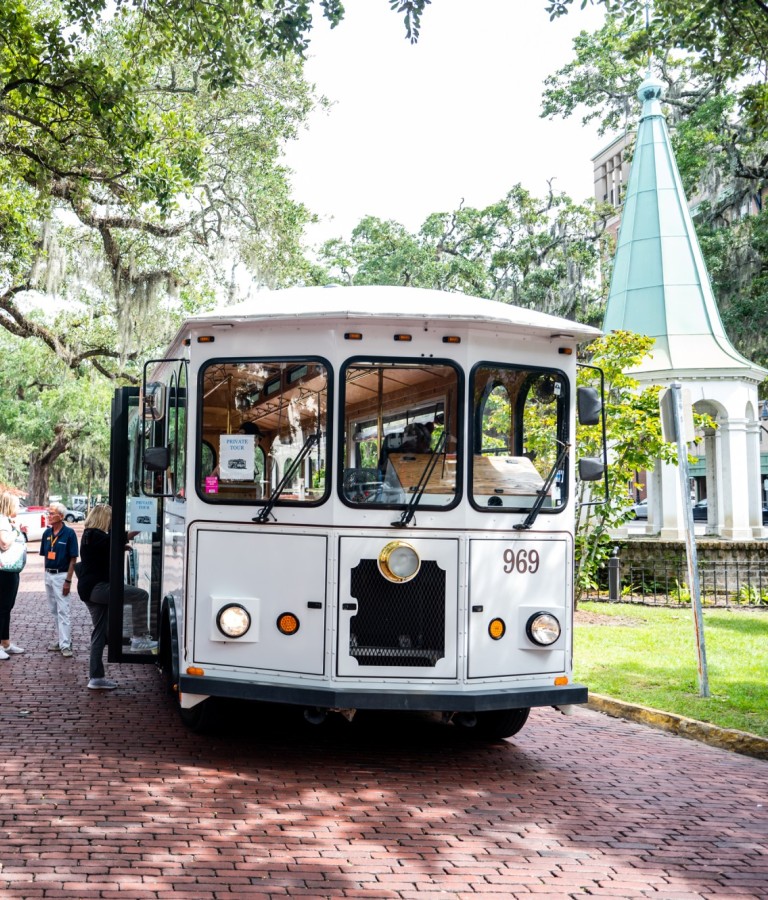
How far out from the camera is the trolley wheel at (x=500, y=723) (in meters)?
7.60

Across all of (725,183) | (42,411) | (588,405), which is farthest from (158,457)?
(42,411)

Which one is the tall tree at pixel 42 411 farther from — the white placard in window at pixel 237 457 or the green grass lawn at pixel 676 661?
the white placard in window at pixel 237 457

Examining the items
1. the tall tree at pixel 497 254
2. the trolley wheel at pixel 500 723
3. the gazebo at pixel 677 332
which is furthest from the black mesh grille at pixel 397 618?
the tall tree at pixel 497 254

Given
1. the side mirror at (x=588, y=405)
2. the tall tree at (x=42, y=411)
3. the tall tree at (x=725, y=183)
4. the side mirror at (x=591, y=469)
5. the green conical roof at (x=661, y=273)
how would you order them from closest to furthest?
the side mirror at (x=588, y=405) → the side mirror at (x=591, y=469) → the green conical roof at (x=661, y=273) → the tall tree at (x=725, y=183) → the tall tree at (x=42, y=411)

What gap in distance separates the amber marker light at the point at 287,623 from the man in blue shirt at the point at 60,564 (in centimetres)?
537

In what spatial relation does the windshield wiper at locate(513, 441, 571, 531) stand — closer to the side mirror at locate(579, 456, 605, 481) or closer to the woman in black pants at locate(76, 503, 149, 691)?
the side mirror at locate(579, 456, 605, 481)

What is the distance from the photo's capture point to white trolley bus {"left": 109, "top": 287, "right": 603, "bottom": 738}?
21.7 ft

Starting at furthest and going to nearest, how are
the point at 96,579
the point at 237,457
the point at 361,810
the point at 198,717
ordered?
1. the point at 96,579
2. the point at 198,717
3. the point at 237,457
4. the point at 361,810

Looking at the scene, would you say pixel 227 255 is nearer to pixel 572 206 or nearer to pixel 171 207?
pixel 171 207

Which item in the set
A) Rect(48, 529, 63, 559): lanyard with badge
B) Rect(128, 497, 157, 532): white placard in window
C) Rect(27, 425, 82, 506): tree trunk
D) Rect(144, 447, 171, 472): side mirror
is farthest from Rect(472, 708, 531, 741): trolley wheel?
Rect(27, 425, 82, 506): tree trunk

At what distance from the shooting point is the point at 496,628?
6.77 metres

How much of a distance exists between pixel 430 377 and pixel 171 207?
343 inches

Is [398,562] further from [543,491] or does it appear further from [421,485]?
[543,491]

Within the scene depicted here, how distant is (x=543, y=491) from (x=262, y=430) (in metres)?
1.96
